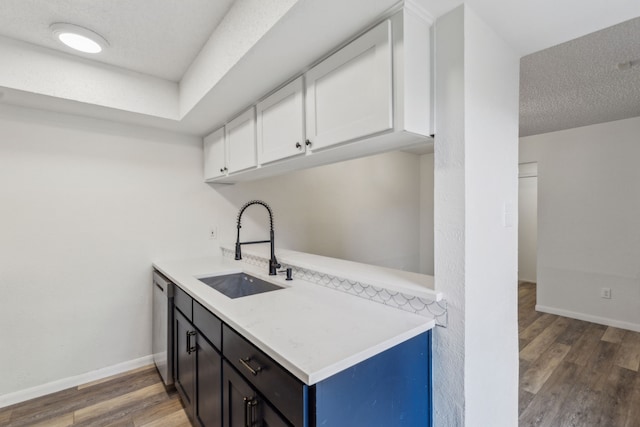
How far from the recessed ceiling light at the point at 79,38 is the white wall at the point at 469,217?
5.89 ft

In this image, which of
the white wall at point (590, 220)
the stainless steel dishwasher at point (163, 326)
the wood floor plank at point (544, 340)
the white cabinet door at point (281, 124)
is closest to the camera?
the white cabinet door at point (281, 124)

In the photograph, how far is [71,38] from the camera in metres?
1.66

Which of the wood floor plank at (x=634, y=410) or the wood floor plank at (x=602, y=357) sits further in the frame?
the wood floor plank at (x=602, y=357)

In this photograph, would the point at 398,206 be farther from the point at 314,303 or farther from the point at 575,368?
the point at 314,303

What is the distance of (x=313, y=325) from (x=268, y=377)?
9.6 inches

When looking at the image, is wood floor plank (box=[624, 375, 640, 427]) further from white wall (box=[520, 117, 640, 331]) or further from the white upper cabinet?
the white upper cabinet

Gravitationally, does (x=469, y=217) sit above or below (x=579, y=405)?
above

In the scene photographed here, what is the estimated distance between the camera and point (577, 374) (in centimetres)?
237

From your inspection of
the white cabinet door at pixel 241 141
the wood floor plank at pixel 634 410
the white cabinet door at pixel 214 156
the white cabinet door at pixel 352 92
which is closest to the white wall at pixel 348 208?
the white cabinet door at pixel 214 156

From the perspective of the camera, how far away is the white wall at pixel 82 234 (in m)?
2.06

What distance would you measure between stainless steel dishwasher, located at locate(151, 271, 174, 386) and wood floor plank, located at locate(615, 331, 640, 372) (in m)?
3.55

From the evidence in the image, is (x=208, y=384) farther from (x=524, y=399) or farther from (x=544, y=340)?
(x=544, y=340)

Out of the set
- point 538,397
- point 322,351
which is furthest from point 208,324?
point 538,397

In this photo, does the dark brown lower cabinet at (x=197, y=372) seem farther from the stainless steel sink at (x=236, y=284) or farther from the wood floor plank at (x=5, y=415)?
the wood floor plank at (x=5, y=415)
